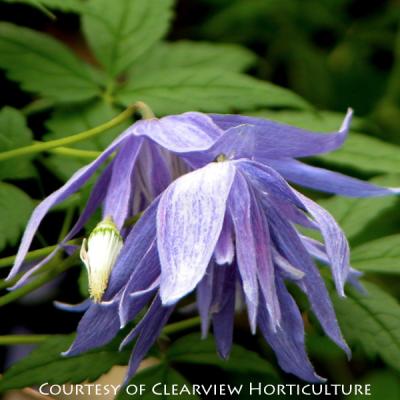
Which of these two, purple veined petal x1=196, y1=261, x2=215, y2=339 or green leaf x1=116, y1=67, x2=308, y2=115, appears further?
green leaf x1=116, y1=67, x2=308, y2=115

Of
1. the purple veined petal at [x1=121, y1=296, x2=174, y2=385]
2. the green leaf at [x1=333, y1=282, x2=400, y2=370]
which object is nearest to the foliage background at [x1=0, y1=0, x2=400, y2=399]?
the green leaf at [x1=333, y1=282, x2=400, y2=370]

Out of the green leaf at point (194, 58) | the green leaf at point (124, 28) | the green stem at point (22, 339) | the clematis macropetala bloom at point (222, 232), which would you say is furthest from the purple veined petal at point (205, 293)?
the green leaf at point (194, 58)

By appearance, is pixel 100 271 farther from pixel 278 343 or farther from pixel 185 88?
pixel 185 88

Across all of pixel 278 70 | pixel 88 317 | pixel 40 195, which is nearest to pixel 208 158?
pixel 88 317

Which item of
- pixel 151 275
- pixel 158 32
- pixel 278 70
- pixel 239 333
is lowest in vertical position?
pixel 239 333

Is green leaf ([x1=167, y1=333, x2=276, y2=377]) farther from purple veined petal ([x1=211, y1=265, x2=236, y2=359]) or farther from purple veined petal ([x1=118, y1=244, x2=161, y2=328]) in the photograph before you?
purple veined petal ([x1=118, y1=244, x2=161, y2=328])

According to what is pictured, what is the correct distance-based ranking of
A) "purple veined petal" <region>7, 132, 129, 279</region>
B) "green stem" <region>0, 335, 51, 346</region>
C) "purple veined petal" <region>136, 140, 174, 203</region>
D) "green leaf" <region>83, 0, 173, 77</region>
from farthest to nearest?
"green leaf" <region>83, 0, 173, 77</region>, "green stem" <region>0, 335, 51, 346</region>, "purple veined petal" <region>136, 140, 174, 203</region>, "purple veined petal" <region>7, 132, 129, 279</region>

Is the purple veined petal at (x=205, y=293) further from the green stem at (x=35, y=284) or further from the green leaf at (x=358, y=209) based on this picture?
the green leaf at (x=358, y=209)
